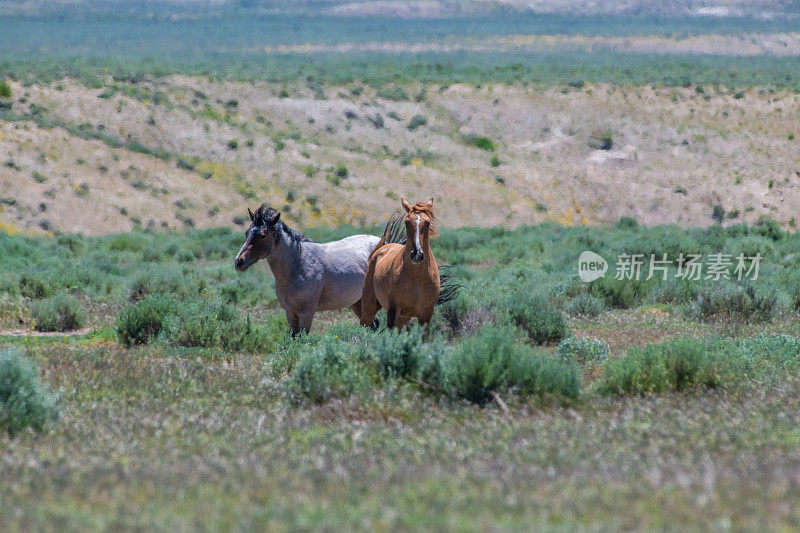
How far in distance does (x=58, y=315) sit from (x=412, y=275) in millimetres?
6963

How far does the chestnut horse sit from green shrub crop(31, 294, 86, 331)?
5.97m

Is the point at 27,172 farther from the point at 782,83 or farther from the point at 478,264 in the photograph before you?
the point at 782,83

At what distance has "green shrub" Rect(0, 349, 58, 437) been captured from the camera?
698 cm

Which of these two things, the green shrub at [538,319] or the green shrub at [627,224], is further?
the green shrub at [627,224]

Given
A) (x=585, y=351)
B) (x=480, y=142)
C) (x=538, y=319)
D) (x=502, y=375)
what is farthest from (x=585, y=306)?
(x=480, y=142)

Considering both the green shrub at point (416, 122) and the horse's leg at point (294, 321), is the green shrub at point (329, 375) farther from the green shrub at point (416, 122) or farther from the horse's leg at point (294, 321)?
the green shrub at point (416, 122)

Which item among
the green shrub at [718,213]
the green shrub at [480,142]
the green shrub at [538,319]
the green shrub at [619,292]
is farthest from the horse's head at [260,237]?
the green shrub at [480,142]

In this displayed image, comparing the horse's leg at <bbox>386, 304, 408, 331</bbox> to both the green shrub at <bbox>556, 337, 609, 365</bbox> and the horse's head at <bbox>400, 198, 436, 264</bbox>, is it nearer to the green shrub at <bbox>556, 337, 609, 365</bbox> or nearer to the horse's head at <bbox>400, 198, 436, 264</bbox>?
the horse's head at <bbox>400, 198, 436, 264</bbox>

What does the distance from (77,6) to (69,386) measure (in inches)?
4965

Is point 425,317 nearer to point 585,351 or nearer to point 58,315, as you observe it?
point 585,351

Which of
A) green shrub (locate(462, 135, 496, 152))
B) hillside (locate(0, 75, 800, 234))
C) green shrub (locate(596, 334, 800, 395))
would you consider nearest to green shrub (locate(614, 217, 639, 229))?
hillside (locate(0, 75, 800, 234))

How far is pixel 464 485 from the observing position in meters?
4.72

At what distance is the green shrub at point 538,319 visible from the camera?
1383 cm

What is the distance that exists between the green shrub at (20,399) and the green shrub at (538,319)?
26.1 feet
